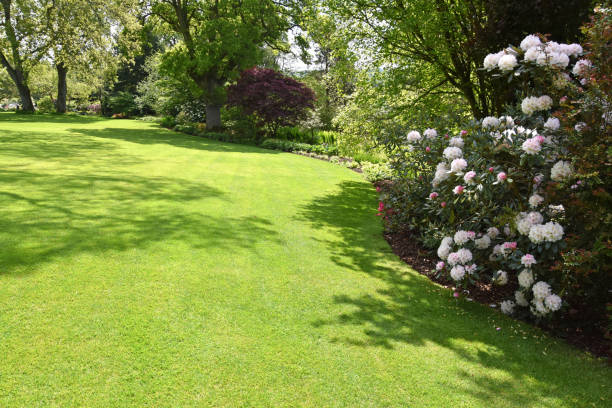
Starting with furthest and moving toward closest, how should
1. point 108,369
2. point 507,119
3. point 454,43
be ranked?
point 454,43 < point 507,119 < point 108,369

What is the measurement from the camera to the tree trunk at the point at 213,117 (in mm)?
24016

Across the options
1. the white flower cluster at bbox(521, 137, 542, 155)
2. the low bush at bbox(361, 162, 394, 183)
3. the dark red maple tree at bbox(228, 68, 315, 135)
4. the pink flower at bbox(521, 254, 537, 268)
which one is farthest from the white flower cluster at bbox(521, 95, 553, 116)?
the dark red maple tree at bbox(228, 68, 315, 135)

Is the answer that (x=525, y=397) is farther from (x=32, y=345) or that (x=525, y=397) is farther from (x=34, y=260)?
(x=34, y=260)

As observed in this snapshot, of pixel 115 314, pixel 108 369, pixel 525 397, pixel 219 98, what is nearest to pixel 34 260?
pixel 115 314

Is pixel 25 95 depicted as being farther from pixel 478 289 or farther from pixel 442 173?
pixel 478 289

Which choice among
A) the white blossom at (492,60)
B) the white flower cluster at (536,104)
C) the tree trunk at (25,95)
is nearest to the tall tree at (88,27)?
the tree trunk at (25,95)

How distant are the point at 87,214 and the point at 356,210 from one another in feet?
17.7

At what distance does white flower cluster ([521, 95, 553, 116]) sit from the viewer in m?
4.21

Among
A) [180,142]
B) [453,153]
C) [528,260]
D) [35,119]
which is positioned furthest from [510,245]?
[35,119]

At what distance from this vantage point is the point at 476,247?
4441 millimetres

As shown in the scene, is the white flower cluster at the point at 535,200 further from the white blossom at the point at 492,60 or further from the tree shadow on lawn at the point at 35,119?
the tree shadow on lawn at the point at 35,119

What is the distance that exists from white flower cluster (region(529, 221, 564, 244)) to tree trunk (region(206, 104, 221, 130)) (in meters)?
22.5

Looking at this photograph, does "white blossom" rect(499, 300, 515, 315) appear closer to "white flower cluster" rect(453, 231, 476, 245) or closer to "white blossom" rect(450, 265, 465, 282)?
"white blossom" rect(450, 265, 465, 282)

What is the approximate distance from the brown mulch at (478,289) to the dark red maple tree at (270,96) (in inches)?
583
